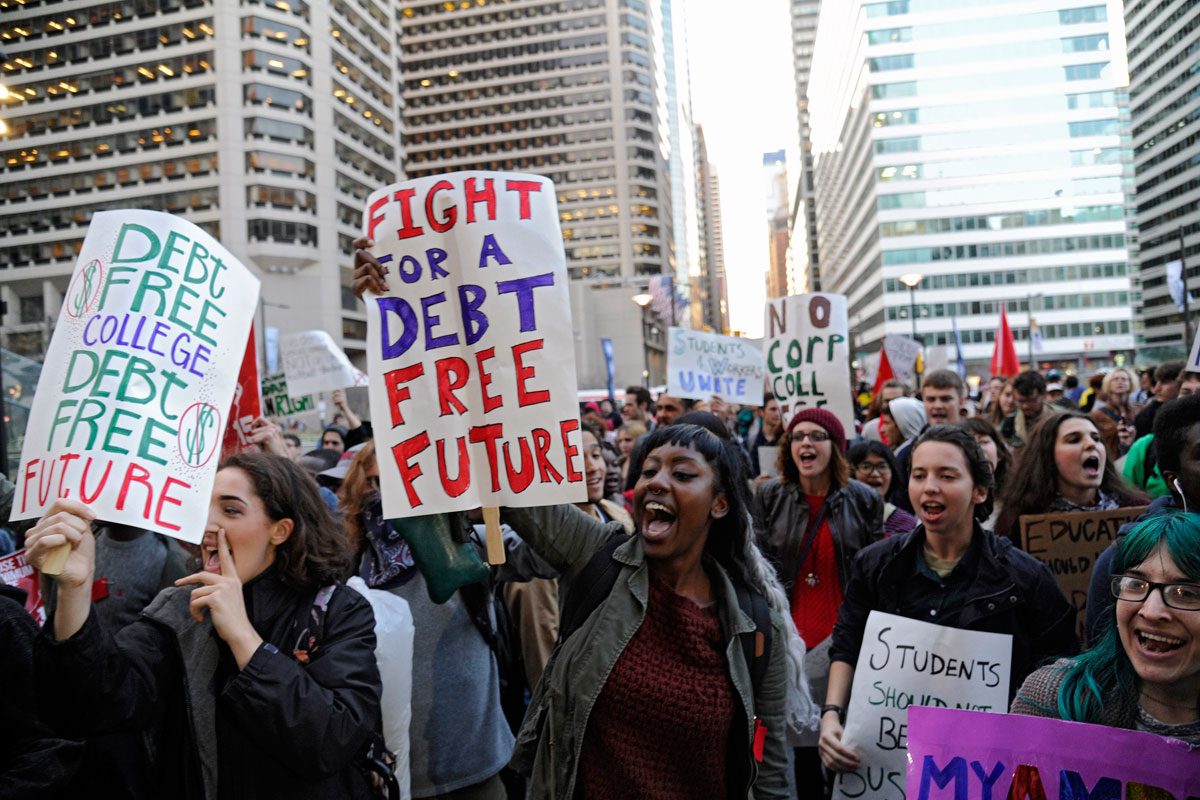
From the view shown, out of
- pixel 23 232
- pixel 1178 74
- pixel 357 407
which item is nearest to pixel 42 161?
pixel 23 232

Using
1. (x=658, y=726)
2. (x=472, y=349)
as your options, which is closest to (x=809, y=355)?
(x=472, y=349)

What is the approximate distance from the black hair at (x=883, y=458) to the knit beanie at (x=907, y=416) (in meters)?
1.73

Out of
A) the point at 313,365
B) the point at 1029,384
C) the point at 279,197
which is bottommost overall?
the point at 1029,384

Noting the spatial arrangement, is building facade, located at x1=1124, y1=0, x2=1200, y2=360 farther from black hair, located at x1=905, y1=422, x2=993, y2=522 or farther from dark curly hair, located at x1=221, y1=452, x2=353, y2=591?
dark curly hair, located at x1=221, y1=452, x2=353, y2=591

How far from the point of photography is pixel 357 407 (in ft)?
85.3

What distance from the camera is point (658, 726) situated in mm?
2477

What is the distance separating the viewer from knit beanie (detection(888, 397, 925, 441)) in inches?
291

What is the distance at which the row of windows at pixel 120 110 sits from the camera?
56438mm

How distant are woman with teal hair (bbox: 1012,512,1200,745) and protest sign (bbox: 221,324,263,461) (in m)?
4.18

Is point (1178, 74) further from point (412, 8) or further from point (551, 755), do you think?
point (551, 755)

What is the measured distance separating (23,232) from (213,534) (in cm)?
6893

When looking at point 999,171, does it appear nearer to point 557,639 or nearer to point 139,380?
point 557,639

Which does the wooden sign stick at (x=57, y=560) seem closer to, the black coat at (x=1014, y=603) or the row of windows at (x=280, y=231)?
the black coat at (x=1014, y=603)

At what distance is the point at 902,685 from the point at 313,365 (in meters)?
8.70
